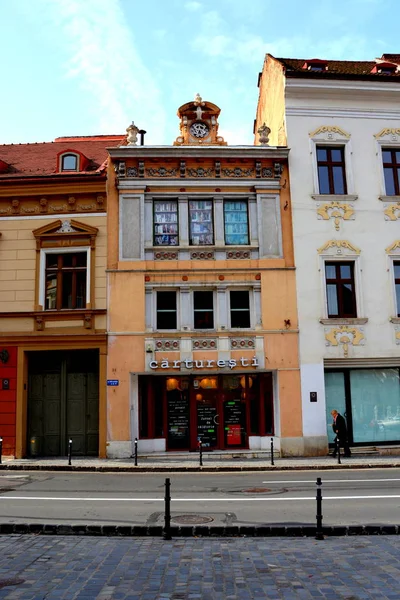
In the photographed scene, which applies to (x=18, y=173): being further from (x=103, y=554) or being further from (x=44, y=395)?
(x=103, y=554)

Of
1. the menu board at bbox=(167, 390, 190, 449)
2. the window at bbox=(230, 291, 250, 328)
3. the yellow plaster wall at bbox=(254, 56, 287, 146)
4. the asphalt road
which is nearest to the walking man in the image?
the asphalt road

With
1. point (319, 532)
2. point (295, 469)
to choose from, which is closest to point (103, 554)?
point (319, 532)

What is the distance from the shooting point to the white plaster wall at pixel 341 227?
69.7 feet

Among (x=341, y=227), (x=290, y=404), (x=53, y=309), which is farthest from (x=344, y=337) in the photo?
(x=53, y=309)

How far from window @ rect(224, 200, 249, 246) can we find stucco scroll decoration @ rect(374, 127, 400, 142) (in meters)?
6.16

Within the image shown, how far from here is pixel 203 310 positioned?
71.1 ft

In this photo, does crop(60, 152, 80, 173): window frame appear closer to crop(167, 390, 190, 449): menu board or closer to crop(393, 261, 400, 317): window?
crop(167, 390, 190, 449): menu board

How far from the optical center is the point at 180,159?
22.1 m

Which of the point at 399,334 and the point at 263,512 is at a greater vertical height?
the point at 399,334

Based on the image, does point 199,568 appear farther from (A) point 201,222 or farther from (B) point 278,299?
(A) point 201,222

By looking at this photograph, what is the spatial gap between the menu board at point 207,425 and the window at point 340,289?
228 inches

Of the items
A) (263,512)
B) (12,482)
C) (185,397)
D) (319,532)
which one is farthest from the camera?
(185,397)

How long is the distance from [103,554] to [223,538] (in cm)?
193

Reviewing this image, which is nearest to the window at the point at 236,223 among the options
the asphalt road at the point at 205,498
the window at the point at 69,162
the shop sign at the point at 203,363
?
the shop sign at the point at 203,363
